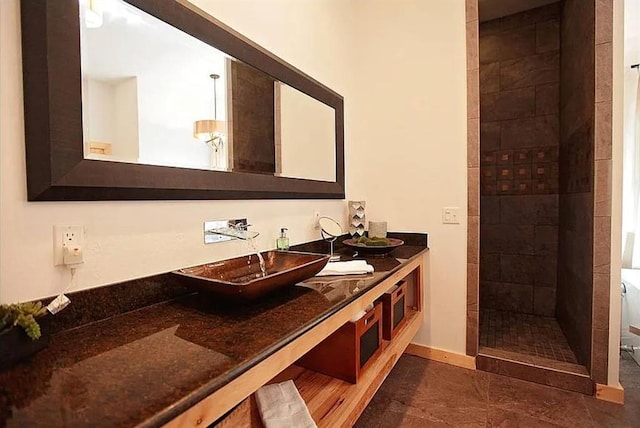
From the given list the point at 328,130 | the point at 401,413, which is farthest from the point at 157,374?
the point at 328,130

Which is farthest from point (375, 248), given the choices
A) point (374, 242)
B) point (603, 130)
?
point (603, 130)

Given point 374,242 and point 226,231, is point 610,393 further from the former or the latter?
point 226,231

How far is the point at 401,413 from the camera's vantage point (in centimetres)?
184

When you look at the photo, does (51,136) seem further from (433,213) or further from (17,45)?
(433,213)

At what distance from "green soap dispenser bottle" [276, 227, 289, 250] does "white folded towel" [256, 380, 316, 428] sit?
743mm

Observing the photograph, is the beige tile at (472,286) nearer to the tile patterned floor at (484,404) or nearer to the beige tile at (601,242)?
the tile patterned floor at (484,404)

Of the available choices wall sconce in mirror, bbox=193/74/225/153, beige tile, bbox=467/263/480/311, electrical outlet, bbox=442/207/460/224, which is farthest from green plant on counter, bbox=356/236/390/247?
wall sconce in mirror, bbox=193/74/225/153

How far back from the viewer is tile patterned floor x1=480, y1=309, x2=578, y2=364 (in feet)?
7.68

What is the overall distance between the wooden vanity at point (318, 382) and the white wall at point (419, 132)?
373 mm

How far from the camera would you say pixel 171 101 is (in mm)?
1249

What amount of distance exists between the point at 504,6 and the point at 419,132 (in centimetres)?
172

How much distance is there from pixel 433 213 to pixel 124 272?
6.58ft

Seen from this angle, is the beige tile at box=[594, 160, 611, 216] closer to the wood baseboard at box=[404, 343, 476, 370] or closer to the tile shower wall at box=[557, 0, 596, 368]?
the tile shower wall at box=[557, 0, 596, 368]

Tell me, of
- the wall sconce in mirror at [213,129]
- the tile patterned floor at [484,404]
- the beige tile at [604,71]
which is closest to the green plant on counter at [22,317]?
the wall sconce in mirror at [213,129]
